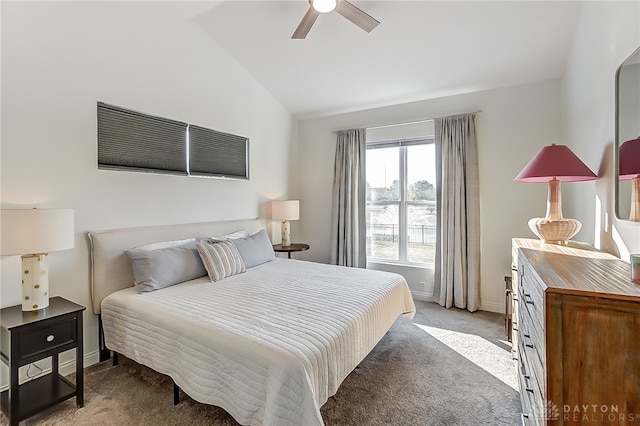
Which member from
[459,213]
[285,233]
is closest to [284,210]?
[285,233]

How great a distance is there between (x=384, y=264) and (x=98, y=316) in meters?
3.36

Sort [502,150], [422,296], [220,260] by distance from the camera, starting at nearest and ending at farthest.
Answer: [220,260], [502,150], [422,296]

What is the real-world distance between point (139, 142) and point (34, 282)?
1460mm

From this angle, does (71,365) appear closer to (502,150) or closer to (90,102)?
(90,102)

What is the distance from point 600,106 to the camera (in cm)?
201

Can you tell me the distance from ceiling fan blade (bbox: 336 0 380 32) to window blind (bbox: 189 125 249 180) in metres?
2.04

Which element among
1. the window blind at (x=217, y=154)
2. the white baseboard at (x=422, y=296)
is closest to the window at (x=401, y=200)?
the white baseboard at (x=422, y=296)

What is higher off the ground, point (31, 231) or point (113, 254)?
point (31, 231)

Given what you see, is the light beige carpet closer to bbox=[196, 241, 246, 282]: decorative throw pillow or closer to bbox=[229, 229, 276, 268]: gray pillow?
bbox=[196, 241, 246, 282]: decorative throw pillow

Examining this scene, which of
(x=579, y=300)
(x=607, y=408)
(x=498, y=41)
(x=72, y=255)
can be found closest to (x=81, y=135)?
(x=72, y=255)

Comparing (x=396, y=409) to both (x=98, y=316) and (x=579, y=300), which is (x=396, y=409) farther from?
(x=98, y=316)

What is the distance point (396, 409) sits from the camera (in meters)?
1.95

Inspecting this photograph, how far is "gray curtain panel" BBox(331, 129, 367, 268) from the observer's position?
14.5 feet

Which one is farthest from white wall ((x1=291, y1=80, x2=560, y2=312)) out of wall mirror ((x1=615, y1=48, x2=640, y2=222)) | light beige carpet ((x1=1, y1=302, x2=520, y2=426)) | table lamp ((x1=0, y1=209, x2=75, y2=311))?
table lamp ((x1=0, y1=209, x2=75, y2=311))
